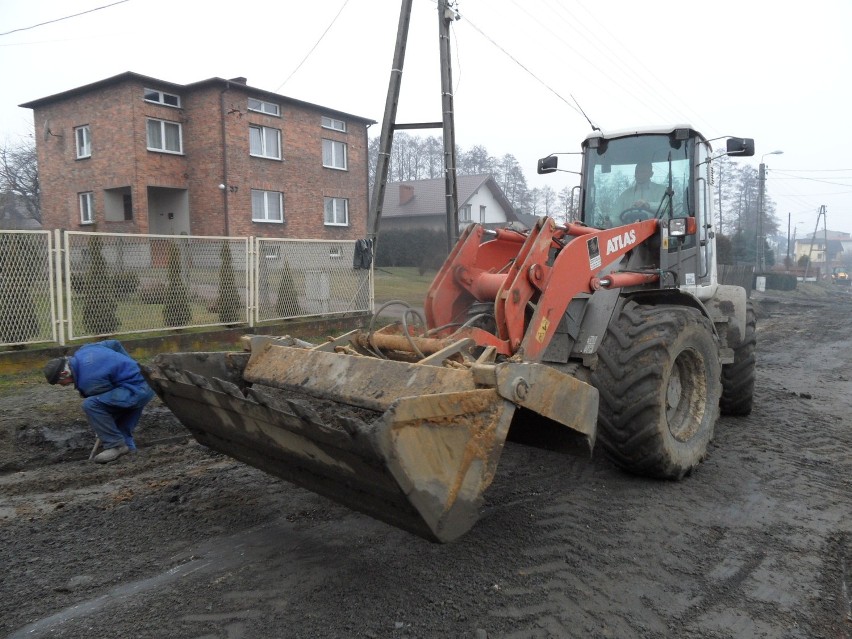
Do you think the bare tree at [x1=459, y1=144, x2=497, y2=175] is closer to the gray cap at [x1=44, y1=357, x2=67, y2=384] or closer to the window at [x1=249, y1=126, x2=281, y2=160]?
the window at [x1=249, y1=126, x2=281, y2=160]

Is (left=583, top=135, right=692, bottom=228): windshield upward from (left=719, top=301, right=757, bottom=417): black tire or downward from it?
upward

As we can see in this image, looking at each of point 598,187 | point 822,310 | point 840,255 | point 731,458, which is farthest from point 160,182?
point 840,255

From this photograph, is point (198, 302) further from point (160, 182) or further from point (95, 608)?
point (160, 182)

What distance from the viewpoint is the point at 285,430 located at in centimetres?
341

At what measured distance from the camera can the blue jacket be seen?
545 cm

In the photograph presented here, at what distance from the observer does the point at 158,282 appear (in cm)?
948

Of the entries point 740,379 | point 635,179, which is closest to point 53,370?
point 635,179

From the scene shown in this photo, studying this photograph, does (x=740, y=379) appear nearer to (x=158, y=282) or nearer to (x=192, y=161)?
(x=158, y=282)

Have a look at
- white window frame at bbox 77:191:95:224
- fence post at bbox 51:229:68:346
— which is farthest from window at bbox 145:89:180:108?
fence post at bbox 51:229:68:346

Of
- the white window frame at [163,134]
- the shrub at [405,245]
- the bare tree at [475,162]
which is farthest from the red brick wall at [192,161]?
the bare tree at [475,162]

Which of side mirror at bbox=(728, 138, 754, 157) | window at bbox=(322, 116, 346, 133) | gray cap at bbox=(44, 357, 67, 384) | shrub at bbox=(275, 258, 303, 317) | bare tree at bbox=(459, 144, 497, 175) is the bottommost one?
gray cap at bbox=(44, 357, 67, 384)

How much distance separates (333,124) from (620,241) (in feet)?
76.6

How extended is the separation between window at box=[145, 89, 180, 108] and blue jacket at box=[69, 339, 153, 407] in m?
19.2

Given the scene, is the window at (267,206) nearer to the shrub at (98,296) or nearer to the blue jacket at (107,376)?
the shrub at (98,296)
